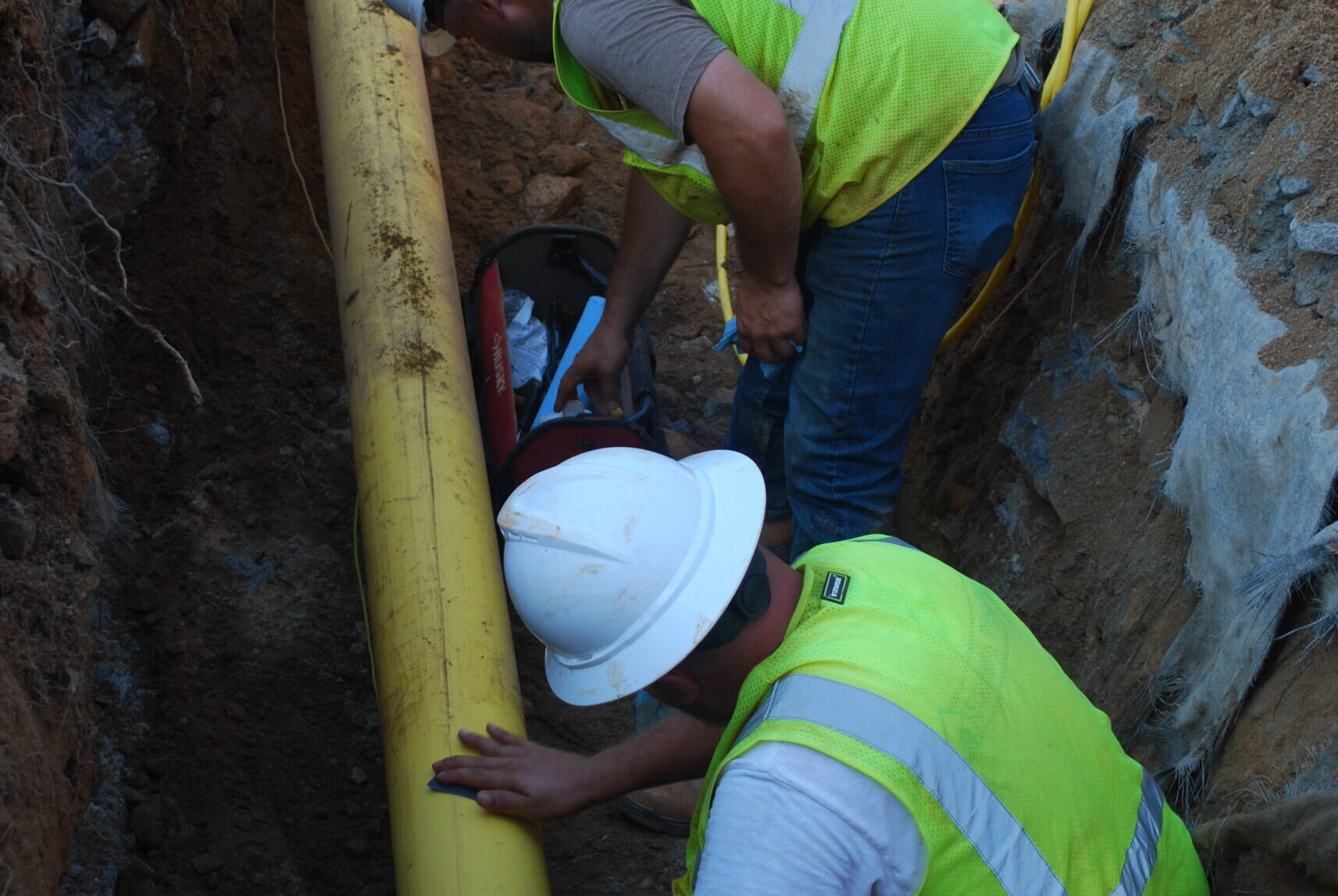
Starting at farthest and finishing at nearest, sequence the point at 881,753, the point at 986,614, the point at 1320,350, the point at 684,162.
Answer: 1. the point at 684,162
2. the point at 1320,350
3. the point at 986,614
4. the point at 881,753

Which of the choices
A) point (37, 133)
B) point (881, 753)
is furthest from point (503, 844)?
point (37, 133)

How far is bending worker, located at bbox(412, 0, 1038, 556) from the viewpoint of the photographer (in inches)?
74.5

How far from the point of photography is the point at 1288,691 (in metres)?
1.70

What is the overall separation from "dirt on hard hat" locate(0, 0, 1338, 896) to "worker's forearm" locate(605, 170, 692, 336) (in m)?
0.85

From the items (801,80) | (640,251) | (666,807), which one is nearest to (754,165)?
(801,80)

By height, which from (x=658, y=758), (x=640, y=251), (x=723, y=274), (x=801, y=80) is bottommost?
(x=723, y=274)

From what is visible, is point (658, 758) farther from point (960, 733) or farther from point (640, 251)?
point (640, 251)

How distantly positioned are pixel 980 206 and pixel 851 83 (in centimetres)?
38

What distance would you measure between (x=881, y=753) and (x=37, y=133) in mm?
2203

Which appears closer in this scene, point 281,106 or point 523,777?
point 523,777

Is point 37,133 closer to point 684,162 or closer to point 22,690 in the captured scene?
point 22,690

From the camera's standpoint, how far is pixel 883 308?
2.27 metres

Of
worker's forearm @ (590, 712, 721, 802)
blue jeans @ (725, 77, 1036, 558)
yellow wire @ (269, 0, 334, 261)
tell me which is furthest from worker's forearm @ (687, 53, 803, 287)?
yellow wire @ (269, 0, 334, 261)

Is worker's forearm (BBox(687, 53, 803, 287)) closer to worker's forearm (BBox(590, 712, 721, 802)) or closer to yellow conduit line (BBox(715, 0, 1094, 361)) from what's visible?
yellow conduit line (BBox(715, 0, 1094, 361))
